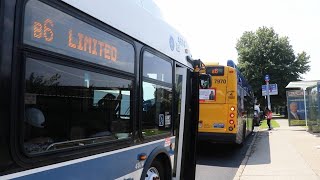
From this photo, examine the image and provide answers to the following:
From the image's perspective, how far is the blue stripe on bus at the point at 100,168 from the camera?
9.96 ft

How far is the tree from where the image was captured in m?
50.2

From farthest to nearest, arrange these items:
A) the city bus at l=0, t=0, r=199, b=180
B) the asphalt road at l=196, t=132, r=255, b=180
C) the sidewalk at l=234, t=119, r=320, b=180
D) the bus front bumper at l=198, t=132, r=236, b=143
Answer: the bus front bumper at l=198, t=132, r=236, b=143 < the asphalt road at l=196, t=132, r=255, b=180 < the sidewalk at l=234, t=119, r=320, b=180 < the city bus at l=0, t=0, r=199, b=180

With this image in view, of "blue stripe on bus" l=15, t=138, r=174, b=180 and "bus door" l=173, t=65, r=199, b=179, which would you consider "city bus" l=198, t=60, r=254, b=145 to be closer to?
"bus door" l=173, t=65, r=199, b=179

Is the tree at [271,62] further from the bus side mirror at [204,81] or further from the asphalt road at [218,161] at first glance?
the bus side mirror at [204,81]

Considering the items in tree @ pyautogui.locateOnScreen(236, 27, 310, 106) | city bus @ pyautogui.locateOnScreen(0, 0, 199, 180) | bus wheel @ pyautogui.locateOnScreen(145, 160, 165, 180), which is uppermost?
tree @ pyautogui.locateOnScreen(236, 27, 310, 106)

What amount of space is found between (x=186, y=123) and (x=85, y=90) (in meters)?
3.40

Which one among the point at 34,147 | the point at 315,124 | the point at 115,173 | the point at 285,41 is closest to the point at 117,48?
the point at 115,173

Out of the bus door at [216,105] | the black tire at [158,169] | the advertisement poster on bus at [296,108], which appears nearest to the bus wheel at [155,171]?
the black tire at [158,169]

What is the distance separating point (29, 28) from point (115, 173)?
1.84 m

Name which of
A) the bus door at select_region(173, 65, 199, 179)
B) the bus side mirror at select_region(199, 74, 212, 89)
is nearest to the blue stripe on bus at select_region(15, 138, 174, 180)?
the bus door at select_region(173, 65, 199, 179)

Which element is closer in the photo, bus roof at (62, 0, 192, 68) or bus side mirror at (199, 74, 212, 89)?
bus roof at (62, 0, 192, 68)

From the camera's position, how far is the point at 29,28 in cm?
282

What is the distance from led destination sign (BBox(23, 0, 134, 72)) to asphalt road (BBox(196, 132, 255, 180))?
18.9ft

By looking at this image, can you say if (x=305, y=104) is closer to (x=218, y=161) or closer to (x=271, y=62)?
(x=218, y=161)
